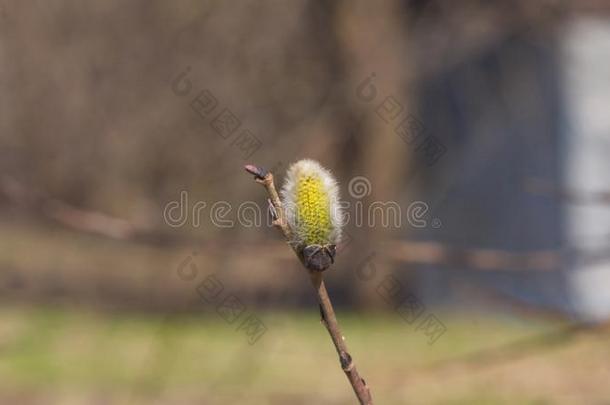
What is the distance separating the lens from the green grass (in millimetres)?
5805

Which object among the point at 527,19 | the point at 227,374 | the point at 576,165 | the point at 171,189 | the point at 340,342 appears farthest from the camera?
the point at 171,189

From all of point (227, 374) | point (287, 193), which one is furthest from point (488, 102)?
point (287, 193)

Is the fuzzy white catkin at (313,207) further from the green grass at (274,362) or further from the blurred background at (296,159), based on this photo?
the blurred background at (296,159)

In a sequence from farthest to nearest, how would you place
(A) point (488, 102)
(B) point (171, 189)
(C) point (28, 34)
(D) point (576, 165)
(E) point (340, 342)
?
(B) point (171, 189) → (C) point (28, 34) → (A) point (488, 102) → (D) point (576, 165) → (E) point (340, 342)

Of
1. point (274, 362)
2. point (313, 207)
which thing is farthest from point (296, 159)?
point (313, 207)

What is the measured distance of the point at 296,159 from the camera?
7281 mm

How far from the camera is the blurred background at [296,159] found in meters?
7.27

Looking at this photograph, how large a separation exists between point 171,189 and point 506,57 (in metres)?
3.70

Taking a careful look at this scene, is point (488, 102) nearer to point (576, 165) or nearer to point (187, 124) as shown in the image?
point (576, 165)

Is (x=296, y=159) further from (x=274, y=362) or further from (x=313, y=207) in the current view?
(x=313, y=207)

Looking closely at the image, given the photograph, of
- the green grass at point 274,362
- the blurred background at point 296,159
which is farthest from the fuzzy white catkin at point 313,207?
the blurred background at point 296,159

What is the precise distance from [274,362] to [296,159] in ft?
4.35

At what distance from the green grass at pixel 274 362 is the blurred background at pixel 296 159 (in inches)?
1.4

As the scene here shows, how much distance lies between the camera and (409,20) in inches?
339
